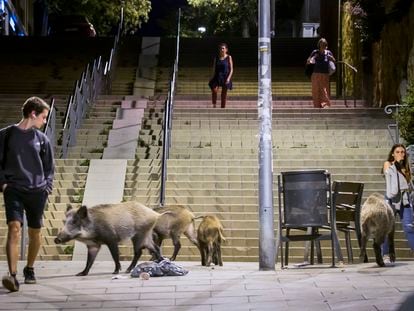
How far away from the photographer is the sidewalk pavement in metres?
6.00

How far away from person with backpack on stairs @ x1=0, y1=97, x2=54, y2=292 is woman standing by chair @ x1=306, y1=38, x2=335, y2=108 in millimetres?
12009

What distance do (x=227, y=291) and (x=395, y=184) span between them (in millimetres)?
3618

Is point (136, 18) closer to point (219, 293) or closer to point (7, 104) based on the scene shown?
point (7, 104)

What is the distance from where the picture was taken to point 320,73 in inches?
720

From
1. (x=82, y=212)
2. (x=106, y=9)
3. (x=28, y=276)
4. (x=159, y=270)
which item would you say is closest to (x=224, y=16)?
(x=106, y=9)

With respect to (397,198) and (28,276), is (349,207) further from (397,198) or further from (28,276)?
(28,276)

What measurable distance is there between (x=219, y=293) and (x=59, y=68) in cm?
2021

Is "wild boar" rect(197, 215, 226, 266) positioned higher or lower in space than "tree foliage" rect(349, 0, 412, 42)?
lower

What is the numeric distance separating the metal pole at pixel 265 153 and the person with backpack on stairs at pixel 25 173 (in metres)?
2.46

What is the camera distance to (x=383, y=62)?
65.0ft

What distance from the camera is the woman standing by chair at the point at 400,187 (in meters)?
9.48

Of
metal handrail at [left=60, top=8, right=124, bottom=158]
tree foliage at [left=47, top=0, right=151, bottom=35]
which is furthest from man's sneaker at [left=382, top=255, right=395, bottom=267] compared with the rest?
tree foliage at [left=47, top=0, right=151, bottom=35]

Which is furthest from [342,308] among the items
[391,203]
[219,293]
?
[391,203]

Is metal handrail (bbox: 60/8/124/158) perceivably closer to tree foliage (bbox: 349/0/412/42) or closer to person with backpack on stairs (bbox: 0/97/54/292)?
tree foliage (bbox: 349/0/412/42)
